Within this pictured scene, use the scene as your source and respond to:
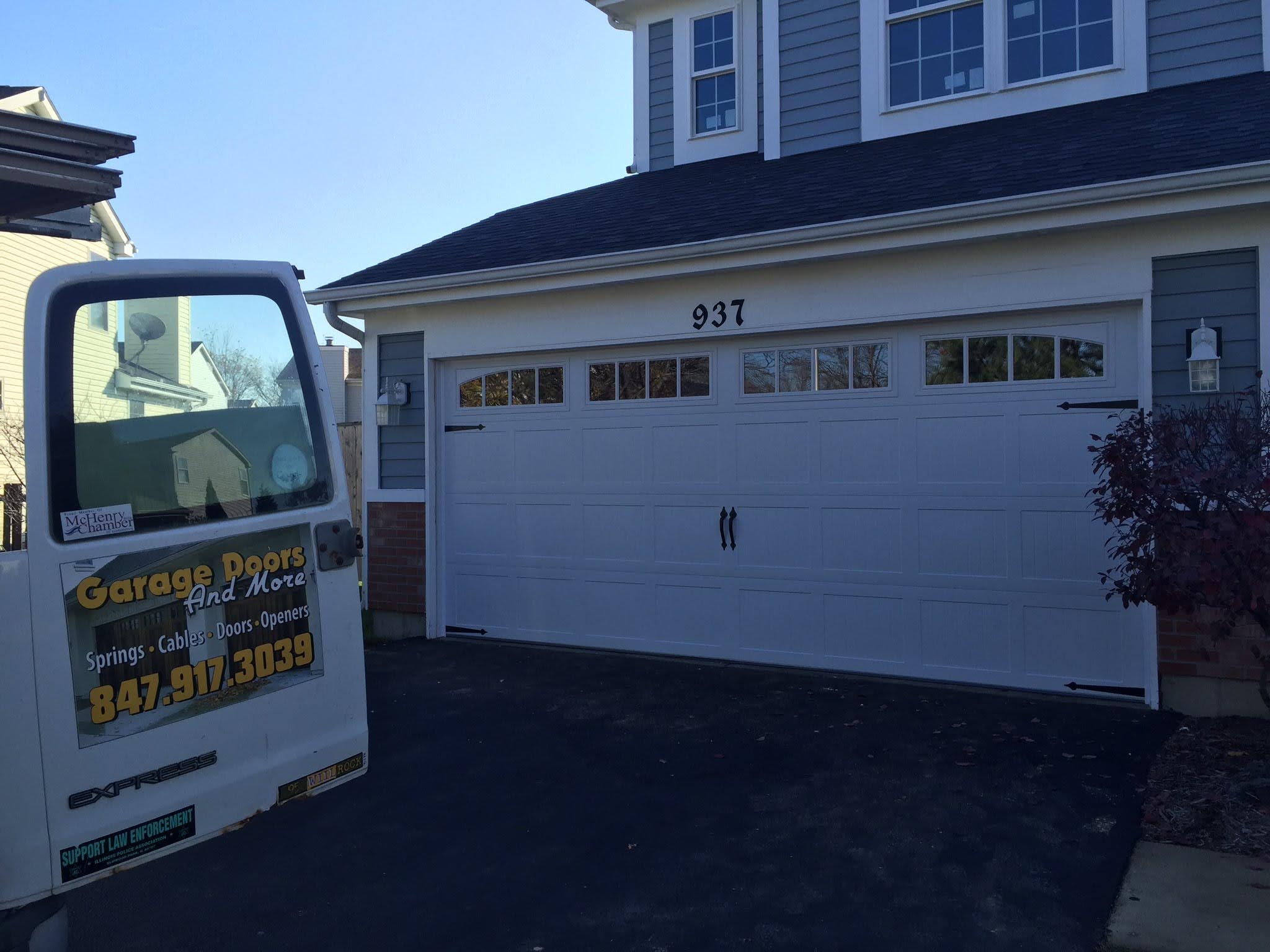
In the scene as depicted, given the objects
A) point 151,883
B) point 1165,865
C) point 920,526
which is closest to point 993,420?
point 920,526

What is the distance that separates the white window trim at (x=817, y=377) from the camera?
721 centimetres

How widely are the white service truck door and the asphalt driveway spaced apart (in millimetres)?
962

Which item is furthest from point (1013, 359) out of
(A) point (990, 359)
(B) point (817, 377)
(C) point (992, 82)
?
(C) point (992, 82)

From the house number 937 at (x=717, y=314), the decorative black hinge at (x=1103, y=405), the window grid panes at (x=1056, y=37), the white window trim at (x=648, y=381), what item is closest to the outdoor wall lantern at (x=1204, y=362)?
the decorative black hinge at (x=1103, y=405)

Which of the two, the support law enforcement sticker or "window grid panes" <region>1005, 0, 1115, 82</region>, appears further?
"window grid panes" <region>1005, 0, 1115, 82</region>

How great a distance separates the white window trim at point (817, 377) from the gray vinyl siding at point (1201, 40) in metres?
3.24

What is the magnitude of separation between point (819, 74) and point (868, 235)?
3473 millimetres

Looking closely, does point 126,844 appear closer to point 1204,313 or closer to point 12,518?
point 12,518

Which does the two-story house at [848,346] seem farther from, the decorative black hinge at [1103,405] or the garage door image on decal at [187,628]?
the garage door image on decal at [187,628]

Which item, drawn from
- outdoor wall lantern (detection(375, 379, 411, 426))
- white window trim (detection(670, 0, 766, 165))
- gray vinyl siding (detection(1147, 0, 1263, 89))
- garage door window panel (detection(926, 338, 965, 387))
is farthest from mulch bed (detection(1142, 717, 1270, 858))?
white window trim (detection(670, 0, 766, 165))

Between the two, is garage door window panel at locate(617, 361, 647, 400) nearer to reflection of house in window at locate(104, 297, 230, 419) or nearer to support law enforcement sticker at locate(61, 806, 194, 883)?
reflection of house in window at locate(104, 297, 230, 419)

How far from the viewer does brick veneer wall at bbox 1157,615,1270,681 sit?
5.91m

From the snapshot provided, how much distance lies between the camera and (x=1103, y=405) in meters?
6.42

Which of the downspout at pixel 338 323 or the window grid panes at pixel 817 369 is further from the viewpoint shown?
the downspout at pixel 338 323
